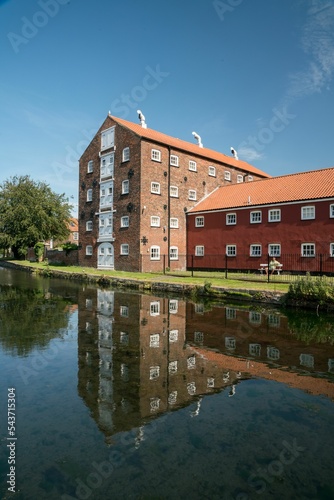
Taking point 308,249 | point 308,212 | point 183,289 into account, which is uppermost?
point 308,212

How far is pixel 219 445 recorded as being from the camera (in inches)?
165

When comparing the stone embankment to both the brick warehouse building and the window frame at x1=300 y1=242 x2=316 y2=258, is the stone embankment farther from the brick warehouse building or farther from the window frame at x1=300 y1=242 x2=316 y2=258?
the window frame at x1=300 y1=242 x2=316 y2=258

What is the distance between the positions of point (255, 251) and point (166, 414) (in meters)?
24.8

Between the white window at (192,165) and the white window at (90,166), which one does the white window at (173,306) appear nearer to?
the white window at (192,165)

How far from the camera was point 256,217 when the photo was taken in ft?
94.2

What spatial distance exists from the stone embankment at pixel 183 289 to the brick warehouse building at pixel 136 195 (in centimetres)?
481

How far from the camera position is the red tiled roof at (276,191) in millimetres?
26141

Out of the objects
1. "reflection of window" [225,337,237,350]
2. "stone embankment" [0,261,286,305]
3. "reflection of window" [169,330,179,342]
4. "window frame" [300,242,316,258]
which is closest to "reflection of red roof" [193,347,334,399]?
"reflection of window" [225,337,237,350]

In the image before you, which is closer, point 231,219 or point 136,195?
point 231,219

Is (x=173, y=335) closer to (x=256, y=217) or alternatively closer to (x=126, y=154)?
(x=256, y=217)

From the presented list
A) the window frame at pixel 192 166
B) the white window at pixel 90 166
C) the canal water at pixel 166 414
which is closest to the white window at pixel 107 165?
the white window at pixel 90 166

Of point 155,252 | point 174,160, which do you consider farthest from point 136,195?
point 174,160

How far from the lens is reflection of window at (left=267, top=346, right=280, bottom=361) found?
7.74 meters

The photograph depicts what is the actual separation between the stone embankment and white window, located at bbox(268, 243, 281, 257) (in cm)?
1041
